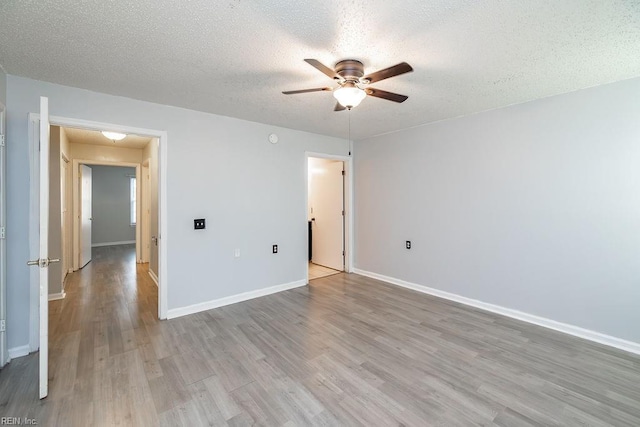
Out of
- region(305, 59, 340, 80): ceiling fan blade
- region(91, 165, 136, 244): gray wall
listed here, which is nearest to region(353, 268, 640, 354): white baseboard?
region(305, 59, 340, 80): ceiling fan blade

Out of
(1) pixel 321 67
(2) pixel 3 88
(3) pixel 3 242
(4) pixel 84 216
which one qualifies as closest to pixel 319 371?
(1) pixel 321 67

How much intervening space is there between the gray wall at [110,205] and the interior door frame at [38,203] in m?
6.62

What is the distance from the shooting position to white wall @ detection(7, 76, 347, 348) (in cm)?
243

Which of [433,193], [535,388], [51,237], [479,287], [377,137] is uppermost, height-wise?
[377,137]

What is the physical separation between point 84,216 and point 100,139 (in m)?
1.78

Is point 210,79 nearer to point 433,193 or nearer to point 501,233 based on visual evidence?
point 433,193

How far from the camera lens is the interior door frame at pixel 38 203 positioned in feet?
8.04

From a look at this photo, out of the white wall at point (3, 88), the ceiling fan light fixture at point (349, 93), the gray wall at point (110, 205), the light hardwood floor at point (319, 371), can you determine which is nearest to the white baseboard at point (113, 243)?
the gray wall at point (110, 205)

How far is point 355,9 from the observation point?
61.2 inches

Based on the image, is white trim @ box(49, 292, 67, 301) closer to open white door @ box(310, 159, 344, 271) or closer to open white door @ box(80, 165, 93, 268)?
open white door @ box(80, 165, 93, 268)

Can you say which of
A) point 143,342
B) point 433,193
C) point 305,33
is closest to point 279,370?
point 143,342

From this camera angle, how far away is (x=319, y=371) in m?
2.22

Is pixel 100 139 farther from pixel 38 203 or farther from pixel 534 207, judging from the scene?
pixel 534 207

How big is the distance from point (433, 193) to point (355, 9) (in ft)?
9.58
